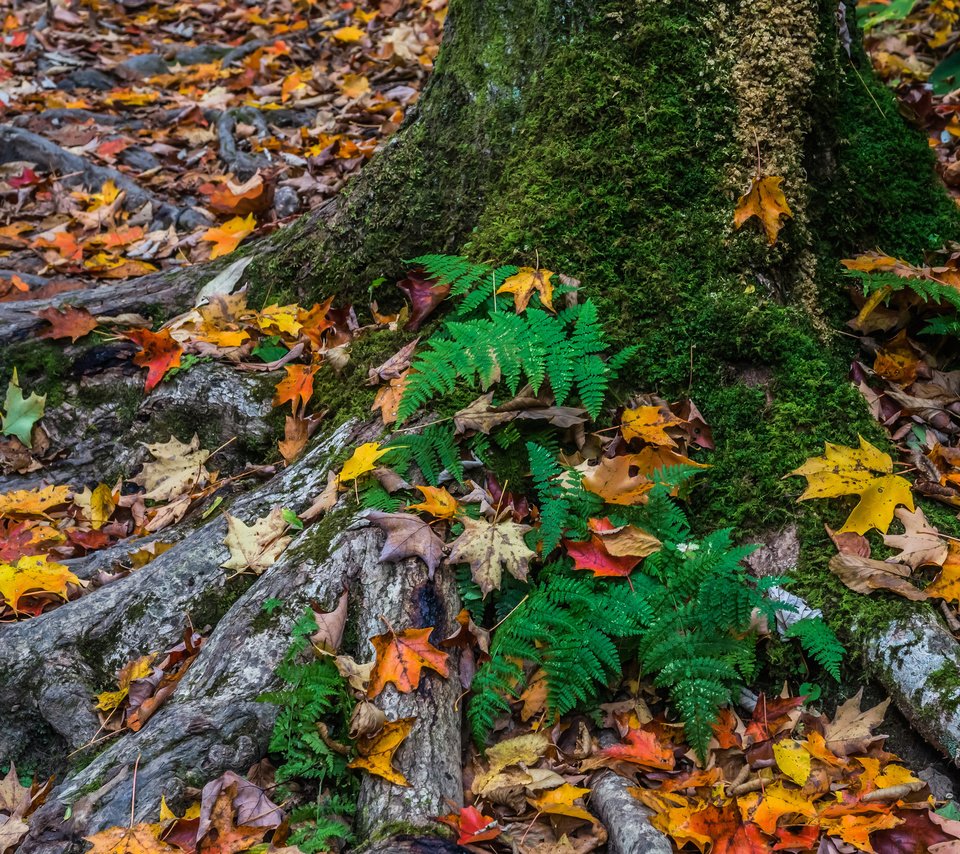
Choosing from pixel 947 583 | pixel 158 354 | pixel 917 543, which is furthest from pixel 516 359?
pixel 158 354

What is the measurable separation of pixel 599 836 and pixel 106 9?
11.1 metres

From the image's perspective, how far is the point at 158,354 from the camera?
3910mm

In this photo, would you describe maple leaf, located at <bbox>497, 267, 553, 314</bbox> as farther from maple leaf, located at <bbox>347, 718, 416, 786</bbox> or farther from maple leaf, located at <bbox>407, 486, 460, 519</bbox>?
maple leaf, located at <bbox>347, 718, 416, 786</bbox>

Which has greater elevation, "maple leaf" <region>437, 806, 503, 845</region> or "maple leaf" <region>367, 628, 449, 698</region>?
"maple leaf" <region>367, 628, 449, 698</region>

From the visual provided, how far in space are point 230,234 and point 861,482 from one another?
3934 millimetres

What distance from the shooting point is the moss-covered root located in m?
2.21

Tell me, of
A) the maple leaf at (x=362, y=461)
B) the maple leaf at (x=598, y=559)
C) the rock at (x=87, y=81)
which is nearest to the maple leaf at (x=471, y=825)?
the maple leaf at (x=598, y=559)

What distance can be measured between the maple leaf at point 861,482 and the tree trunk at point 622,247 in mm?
81

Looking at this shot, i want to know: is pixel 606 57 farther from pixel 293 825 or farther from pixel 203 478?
pixel 293 825

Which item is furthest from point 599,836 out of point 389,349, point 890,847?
point 389,349

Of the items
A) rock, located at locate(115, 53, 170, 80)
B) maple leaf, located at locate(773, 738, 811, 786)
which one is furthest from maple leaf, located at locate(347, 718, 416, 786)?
rock, located at locate(115, 53, 170, 80)

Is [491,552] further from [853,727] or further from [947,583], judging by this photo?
[947,583]

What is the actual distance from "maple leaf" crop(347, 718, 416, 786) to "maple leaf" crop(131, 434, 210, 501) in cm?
174

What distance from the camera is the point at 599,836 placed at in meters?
2.13
